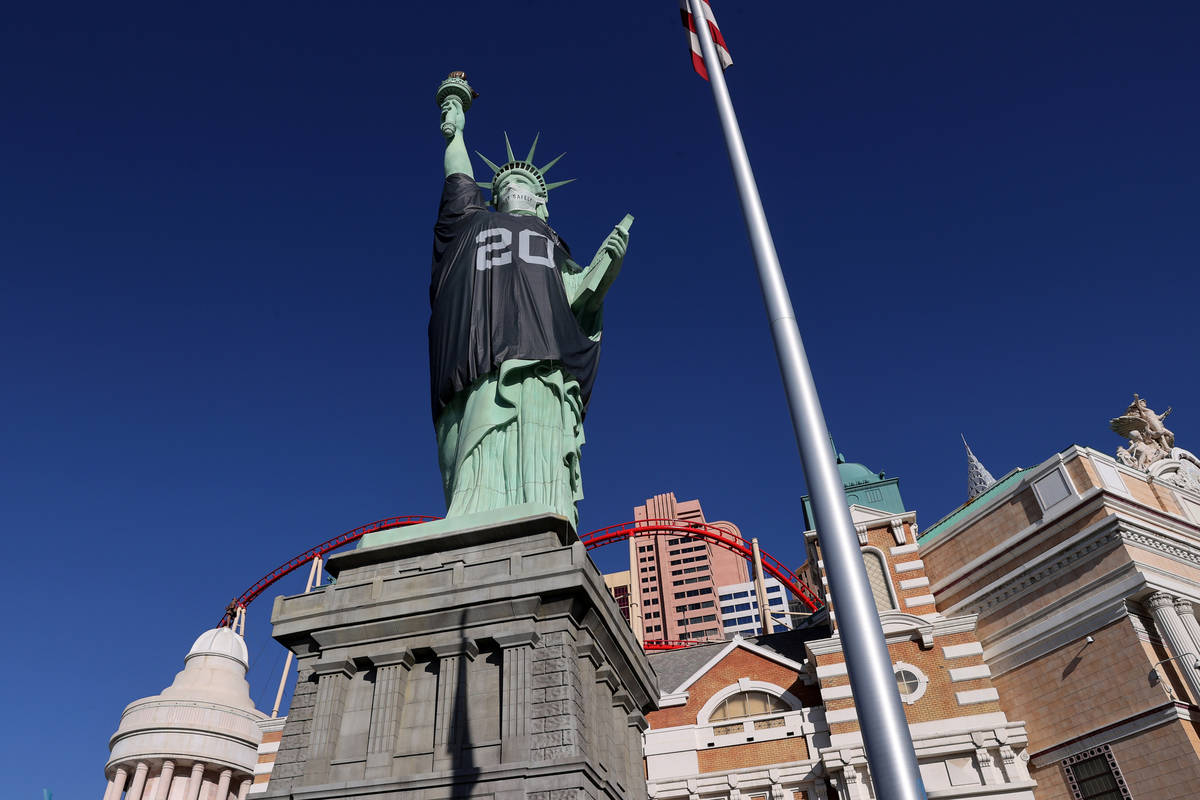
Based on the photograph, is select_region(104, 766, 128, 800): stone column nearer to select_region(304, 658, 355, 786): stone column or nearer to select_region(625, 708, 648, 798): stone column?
select_region(304, 658, 355, 786): stone column

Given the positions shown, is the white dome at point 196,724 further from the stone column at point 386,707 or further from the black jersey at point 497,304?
the stone column at point 386,707

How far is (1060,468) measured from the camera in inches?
819

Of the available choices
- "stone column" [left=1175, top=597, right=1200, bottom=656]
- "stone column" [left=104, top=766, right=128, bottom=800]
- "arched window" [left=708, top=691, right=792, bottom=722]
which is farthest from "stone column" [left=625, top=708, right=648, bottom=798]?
"stone column" [left=104, top=766, right=128, bottom=800]

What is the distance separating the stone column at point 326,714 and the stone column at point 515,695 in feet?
8.24

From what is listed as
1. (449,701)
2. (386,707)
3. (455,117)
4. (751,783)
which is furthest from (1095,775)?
(455,117)

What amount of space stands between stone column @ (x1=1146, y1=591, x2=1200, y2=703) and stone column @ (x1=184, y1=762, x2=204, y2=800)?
103 feet

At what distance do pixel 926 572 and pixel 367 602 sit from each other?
54.6ft

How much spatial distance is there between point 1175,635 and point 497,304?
1550cm

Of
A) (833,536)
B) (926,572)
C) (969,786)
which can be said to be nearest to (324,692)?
(833,536)

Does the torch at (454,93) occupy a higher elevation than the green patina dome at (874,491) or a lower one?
higher

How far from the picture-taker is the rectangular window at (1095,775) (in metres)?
17.9

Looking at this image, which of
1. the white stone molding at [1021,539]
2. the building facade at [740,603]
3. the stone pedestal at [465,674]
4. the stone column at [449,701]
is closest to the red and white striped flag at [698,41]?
the stone pedestal at [465,674]

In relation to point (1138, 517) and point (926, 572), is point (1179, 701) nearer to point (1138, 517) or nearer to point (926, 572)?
point (1138, 517)

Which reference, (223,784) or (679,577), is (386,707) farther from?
(679,577)
